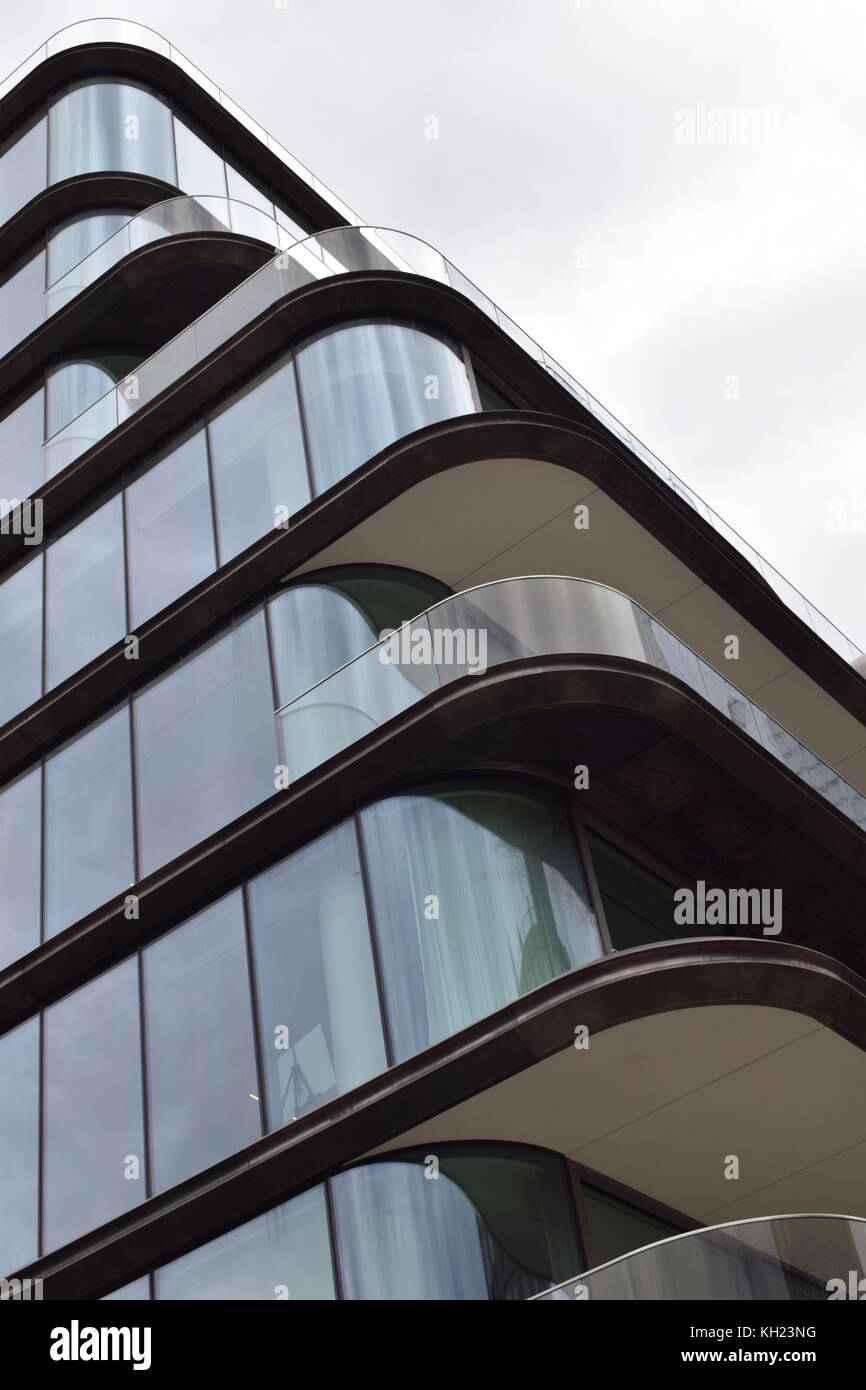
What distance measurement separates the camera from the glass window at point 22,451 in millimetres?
22859

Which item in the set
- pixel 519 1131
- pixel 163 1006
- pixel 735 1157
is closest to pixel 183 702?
pixel 163 1006

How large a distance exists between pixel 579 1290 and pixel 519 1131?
239 cm

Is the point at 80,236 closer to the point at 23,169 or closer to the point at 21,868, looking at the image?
the point at 23,169

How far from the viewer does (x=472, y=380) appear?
19.8 meters

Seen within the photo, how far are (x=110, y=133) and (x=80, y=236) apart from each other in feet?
7.76

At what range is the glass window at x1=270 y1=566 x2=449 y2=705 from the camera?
16.7 meters

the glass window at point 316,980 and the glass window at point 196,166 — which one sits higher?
the glass window at point 196,166

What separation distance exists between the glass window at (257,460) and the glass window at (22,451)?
3.94 metres

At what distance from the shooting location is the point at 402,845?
14953mm

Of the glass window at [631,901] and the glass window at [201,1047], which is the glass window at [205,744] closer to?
the glass window at [201,1047]

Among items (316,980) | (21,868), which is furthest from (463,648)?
(21,868)

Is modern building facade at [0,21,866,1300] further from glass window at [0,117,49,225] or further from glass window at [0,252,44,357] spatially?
glass window at [0,117,49,225]

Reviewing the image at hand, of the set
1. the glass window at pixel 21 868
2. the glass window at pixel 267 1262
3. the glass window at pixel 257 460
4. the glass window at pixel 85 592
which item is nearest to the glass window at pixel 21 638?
the glass window at pixel 85 592
